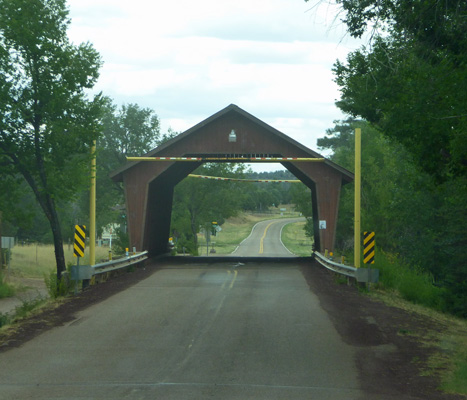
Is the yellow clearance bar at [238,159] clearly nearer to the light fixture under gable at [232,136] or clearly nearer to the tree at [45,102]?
the light fixture under gable at [232,136]

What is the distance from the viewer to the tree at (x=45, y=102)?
22.6m

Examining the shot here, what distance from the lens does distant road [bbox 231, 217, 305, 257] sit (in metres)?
69.3

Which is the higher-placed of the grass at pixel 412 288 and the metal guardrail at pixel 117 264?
the metal guardrail at pixel 117 264

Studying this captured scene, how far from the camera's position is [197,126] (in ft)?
93.4

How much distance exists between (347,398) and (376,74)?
25.8 feet

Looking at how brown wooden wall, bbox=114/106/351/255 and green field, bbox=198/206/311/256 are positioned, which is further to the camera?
green field, bbox=198/206/311/256

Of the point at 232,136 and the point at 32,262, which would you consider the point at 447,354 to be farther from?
the point at 32,262

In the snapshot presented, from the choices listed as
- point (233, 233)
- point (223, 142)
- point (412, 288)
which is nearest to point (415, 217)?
point (223, 142)

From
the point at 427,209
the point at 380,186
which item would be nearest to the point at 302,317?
the point at 427,209

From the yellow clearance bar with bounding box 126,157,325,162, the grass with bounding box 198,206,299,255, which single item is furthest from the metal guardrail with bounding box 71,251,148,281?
the grass with bounding box 198,206,299,255

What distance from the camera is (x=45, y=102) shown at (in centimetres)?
2302

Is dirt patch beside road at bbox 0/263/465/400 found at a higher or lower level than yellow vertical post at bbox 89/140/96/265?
lower

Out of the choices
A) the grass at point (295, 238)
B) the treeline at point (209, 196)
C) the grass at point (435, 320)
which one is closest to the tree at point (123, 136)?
the treeline at point (209, 196)

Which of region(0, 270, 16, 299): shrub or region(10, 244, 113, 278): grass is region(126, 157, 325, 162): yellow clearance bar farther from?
region(10, 244, 113, 278): grass
